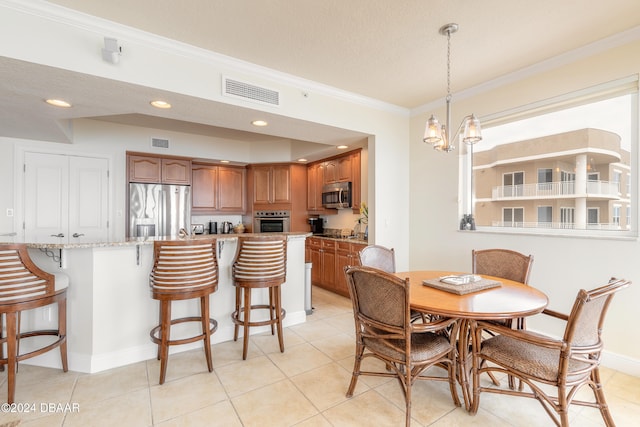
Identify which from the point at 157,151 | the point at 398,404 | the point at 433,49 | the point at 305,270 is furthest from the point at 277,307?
the point at 157,151

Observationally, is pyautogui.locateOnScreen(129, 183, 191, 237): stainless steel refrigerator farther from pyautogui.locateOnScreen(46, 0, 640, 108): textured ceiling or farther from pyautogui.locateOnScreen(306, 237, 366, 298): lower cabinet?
pyautogui.locateOnScreen(46, 0, 640, 108): textured ceiling

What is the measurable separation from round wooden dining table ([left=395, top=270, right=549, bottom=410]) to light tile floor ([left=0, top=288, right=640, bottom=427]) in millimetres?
315

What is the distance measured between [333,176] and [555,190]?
3122mm

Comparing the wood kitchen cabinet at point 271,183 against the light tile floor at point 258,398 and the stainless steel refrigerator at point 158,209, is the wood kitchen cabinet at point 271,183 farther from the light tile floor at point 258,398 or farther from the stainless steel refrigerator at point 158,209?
the light tile floor at point 258,398

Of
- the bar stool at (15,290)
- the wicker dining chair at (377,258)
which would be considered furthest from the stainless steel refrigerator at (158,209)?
the wicker dining chair at (377,258)

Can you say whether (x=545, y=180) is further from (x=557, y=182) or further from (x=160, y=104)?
(x=160, y=104)

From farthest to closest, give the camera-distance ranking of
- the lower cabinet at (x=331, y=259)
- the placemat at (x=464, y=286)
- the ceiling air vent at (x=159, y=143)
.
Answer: the ceiling air vent at (x=159, y=143), the lower cabinet at (x=331, y=259), the placemat at (x=464, y=286)

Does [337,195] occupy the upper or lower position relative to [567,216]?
upper

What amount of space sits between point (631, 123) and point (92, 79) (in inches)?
169

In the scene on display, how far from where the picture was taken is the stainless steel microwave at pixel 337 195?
4797 millimetres

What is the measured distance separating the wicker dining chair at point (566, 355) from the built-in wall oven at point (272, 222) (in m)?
4.36

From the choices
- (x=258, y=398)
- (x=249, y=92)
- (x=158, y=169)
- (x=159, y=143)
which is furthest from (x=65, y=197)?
(x=258, y=398)

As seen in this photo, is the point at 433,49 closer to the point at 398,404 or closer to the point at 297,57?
→ the point at 297,57

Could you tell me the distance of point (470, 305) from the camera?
1.75 m
